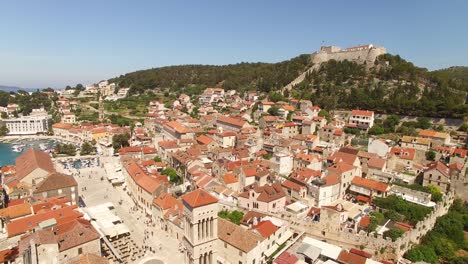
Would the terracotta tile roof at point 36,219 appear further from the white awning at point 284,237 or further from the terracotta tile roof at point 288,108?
the terracotta tile roof at point 288,108

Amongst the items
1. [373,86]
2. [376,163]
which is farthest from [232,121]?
[373,86]

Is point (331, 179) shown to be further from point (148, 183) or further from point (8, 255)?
point (8, 255)

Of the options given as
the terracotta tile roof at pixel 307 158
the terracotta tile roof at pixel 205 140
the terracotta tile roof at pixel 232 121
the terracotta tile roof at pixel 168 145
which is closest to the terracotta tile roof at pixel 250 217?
the terracotta tile roof at pixel 307 158

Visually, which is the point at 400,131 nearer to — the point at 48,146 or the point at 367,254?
the point at 367,254

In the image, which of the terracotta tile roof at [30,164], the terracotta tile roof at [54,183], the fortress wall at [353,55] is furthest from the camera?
the fortress wall at [353,55]

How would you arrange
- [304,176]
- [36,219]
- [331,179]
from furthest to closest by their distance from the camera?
[304,176] → [331,179] → [36,219]

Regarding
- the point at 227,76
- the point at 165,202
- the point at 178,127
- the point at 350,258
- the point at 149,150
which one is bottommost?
the point at 350,258

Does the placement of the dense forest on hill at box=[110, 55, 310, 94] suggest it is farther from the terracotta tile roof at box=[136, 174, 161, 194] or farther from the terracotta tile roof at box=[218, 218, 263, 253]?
the terracotta tile roof at box=[218, 218, 263, 253]

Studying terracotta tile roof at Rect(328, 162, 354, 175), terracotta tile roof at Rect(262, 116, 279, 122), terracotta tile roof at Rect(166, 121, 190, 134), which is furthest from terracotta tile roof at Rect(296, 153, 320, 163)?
terracotta tile roof at Rect(166, 121, 190, 134)
